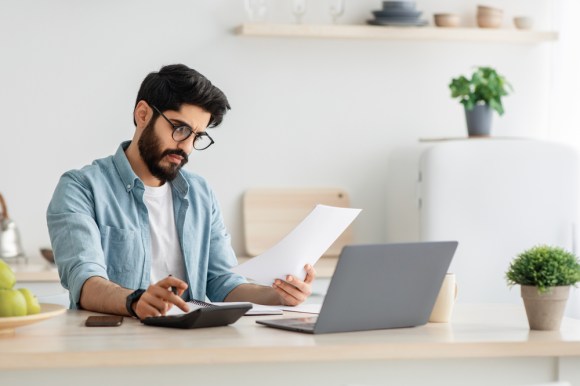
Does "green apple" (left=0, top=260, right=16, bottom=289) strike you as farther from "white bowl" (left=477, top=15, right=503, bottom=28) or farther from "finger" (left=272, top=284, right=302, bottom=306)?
"white bowl" (left=477, top=15, right=503, bottom=28)

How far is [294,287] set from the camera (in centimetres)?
246

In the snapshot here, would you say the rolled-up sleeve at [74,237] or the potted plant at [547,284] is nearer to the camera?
the potted plant at [547,284]

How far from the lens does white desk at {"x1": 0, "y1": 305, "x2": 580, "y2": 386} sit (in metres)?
1.80

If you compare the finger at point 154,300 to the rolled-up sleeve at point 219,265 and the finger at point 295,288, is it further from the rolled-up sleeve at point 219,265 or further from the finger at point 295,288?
the rolled-up sleeve at point 219,265

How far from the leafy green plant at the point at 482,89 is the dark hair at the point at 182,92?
6.03 feet

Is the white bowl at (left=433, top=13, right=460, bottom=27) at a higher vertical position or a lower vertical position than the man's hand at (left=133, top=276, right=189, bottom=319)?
higher

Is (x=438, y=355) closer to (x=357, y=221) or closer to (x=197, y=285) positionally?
(x=197, y=285)

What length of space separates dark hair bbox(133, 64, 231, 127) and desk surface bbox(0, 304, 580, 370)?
2.39 feet

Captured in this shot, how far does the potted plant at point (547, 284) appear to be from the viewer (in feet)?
7.07

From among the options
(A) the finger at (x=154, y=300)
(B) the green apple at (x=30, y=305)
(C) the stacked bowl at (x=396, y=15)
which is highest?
(C) the stacked bowl at (x=396, y=15)

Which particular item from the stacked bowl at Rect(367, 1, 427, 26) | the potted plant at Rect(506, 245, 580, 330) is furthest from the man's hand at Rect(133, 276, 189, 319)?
the stacked bowl at Rect(367, 1, 427, 26)

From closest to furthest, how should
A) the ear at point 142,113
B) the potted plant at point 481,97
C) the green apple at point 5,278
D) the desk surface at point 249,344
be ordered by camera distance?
the desk surface at point 249,344
the green apple at point 5,278
the ear at point 142,113
the potted plant at point 481,97

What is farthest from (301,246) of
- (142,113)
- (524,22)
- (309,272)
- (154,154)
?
(524,22)

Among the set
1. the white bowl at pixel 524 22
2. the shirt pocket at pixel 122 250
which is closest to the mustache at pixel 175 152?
the shirt pocket at pixel 122 250
